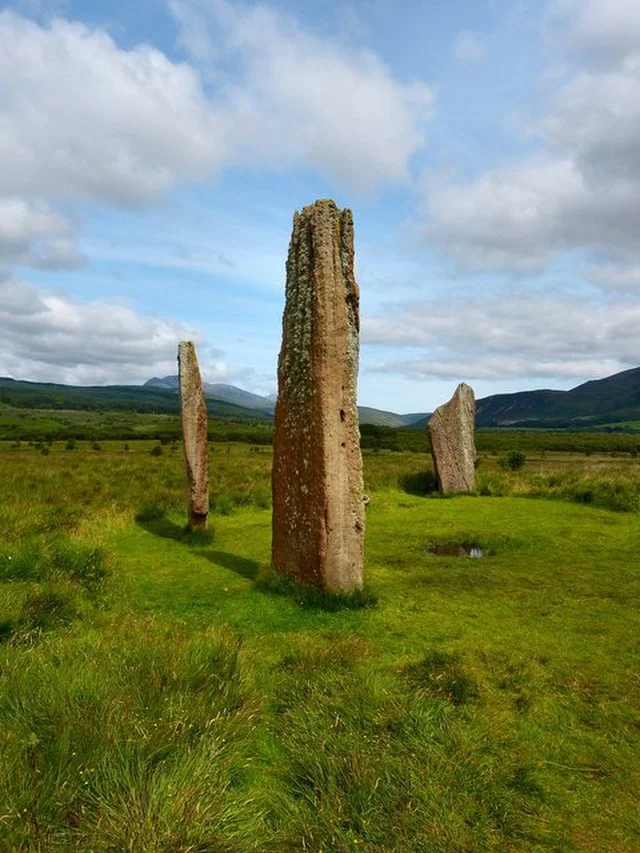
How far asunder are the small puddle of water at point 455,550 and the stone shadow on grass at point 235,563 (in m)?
3.46

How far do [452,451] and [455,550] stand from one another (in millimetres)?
7284

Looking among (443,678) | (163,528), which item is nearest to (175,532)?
(163,528)

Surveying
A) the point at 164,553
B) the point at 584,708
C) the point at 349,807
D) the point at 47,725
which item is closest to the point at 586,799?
the point at 584,708

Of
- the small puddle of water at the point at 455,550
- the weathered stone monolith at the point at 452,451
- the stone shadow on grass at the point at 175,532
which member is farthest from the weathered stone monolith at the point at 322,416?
the weathered stone monolith at the point at 452,451

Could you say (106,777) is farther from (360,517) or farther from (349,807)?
(360,517)

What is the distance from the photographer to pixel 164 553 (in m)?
10.5

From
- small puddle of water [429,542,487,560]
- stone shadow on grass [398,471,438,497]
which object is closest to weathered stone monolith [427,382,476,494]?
stone shadow on grass [398,471,438,497]

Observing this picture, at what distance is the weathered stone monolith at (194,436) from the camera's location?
1202cm

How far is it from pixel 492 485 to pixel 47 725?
16.6 m

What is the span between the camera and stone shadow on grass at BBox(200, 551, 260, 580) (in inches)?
364

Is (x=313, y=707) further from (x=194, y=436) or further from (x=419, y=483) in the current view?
(x=419, y=483)

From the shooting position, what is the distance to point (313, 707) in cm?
452

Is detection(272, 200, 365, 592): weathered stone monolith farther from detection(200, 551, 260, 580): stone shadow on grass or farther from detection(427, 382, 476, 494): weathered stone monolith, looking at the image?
detection(427, 382, 476, 494): weathered stone monolith

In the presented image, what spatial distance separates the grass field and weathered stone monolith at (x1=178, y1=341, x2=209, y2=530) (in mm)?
2126
